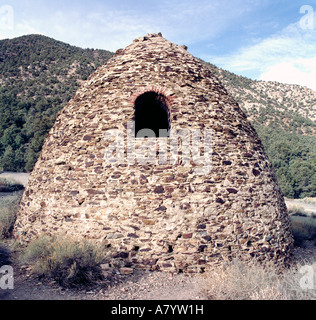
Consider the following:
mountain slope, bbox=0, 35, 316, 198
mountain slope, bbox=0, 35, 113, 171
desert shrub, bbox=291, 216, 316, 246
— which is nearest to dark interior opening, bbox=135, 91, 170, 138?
desert shrub, bbox=291, 216, 316, 246

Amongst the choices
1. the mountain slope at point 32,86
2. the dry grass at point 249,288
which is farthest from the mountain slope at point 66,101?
the dry grass at point 249,288

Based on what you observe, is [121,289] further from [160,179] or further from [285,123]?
[285,123]

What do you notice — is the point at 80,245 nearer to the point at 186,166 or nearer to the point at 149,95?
the point at 186,166

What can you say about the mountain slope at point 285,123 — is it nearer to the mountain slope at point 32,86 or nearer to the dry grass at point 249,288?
the dry grass at point 249,288

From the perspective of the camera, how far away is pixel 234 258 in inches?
185

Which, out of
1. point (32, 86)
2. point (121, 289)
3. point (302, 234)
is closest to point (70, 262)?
point (121, 289)

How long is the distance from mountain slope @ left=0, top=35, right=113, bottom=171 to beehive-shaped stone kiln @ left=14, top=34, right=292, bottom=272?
23.2 meters

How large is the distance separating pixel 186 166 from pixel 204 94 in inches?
69.6

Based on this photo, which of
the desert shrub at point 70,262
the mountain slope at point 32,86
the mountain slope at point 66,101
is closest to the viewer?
the desert shrub at point 70,262

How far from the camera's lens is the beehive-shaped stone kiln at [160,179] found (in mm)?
4652

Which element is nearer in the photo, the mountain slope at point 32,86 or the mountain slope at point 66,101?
the mountain slope at point 66,101

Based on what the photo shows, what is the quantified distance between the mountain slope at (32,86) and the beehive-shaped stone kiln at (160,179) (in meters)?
23.2

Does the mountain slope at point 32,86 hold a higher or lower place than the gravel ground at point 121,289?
higher

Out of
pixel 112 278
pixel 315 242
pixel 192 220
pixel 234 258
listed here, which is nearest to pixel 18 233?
pixel 112 278
